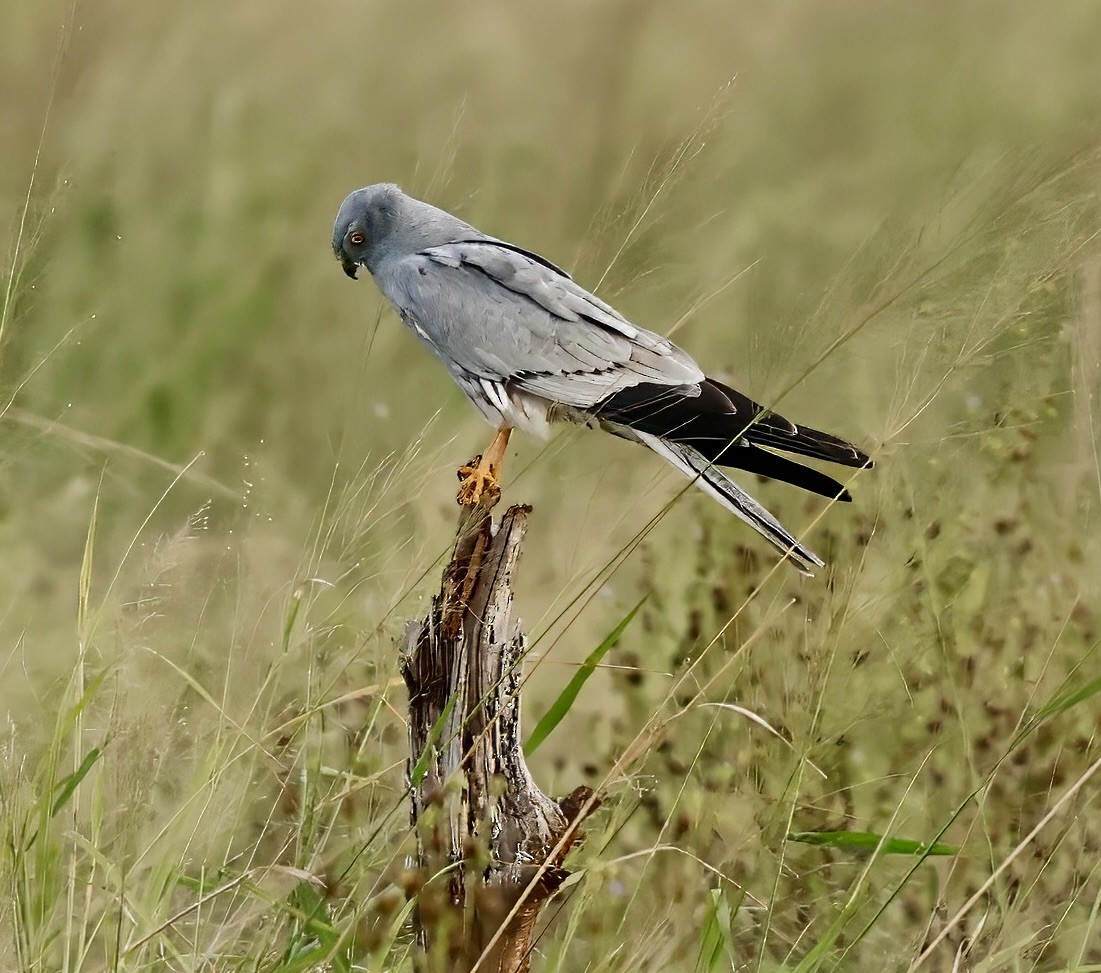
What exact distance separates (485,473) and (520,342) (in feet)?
1.04

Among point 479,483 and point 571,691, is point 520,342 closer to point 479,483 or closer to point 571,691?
point 479,483

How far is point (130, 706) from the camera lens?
6.13 feet

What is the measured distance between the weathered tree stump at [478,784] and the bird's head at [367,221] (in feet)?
4.16

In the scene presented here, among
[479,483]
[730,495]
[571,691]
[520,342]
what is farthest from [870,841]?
[520,342]

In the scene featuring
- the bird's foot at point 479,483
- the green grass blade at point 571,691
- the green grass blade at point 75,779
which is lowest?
the green grass blade at point 75,779

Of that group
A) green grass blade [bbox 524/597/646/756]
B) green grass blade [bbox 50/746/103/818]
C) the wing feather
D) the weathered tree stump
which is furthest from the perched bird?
green grass blade [bbox 50/746/103/818]

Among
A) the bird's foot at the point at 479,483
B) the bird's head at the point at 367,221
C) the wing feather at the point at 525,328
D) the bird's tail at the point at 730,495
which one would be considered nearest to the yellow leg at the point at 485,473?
the bird's foot at the point at 479,483

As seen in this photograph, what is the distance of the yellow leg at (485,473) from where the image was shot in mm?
2730

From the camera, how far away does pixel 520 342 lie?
9.13 ft

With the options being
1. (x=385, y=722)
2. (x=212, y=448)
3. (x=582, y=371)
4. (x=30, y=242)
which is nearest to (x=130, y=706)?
(x=385, y=722)

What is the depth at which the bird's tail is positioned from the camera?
2.19 metres

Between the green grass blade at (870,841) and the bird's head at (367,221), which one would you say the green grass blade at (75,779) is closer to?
the green grass blade at (870,841)

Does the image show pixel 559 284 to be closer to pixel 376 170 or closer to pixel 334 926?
pixel 334 926

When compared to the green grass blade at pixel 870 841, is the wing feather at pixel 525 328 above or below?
above
